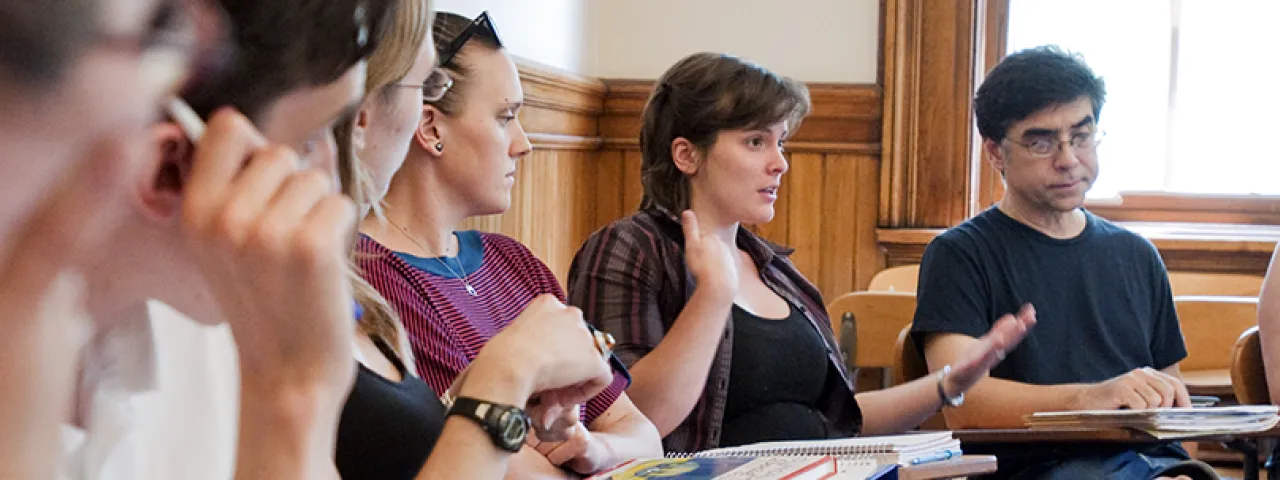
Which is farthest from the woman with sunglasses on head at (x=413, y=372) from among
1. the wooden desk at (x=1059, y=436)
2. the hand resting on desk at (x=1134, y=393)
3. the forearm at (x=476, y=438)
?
the hand resting on desk at (x=1134, y=393)

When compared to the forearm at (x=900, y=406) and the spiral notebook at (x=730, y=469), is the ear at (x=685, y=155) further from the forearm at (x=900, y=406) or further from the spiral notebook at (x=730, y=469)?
the spiral notebook at (x=730, y=469)

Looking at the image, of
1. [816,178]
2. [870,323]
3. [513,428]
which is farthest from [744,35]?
[513,428]

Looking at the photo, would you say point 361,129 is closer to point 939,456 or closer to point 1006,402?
point 939,456

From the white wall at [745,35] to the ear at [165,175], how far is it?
12.0ft

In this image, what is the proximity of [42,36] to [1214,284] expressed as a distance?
4027mm

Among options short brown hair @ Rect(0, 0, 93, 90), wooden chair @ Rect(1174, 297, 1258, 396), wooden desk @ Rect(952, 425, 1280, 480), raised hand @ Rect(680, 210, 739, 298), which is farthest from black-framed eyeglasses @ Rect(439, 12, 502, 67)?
wooden chair @ Rect(1174, 297, 1258, 396)

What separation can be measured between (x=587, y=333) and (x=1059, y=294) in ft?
4.91

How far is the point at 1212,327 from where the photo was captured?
3.11 metres

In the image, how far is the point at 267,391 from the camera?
59 cm

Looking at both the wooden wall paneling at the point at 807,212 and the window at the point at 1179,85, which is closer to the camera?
the wooden wall paneling at the point at 807,212

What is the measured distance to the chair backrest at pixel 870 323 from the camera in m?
3.04

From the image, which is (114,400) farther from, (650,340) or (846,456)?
(650,340)

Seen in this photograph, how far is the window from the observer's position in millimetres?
4332

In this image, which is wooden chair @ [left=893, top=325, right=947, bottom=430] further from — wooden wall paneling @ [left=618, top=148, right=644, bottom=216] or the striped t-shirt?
wooden wall paneling @ [left=618, top=148, right=644, bottom=216]
